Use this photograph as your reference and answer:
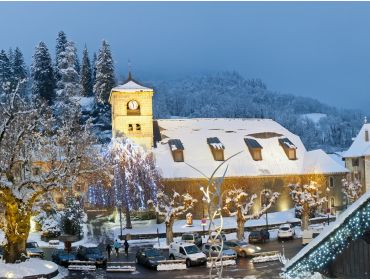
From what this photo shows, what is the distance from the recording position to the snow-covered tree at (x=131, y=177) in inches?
2162

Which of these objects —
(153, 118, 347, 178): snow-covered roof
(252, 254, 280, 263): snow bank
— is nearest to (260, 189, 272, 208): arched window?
(153, 118, 347, 178): snow-covered roof

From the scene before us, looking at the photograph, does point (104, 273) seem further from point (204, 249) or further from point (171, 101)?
point (171, 101)

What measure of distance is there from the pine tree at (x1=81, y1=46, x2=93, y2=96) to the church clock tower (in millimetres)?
43225

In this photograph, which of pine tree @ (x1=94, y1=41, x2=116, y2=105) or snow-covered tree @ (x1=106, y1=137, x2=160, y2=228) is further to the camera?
pine tree @ (x1=94, y1=41, x2=116, y2=105)

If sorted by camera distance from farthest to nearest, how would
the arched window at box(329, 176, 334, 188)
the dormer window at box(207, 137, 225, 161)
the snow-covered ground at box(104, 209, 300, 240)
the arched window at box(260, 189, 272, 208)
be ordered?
the arched window at box(329, 176, 334, 188) → the dormer window at box(207, 137, 225, 161) → the arched window at box(260, 189, 272, 208) → the snow-covered ground at box(104, 209, 300, 240)

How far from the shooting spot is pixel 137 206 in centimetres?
5512

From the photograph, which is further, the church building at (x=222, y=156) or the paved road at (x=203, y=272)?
the church building at (x=222, y=156)

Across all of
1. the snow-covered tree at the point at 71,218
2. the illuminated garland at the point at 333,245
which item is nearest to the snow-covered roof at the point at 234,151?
the snow-covered tree at the point at 71,218

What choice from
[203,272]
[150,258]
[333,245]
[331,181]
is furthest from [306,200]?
[333,245]

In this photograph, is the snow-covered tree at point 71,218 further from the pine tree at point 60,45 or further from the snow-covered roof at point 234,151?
the pine tree at point 60,45

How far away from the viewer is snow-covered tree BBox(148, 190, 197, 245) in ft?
155

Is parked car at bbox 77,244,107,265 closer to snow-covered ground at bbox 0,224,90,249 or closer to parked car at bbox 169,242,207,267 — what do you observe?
parked car at bbox 169,242,207,267

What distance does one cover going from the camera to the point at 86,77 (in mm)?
109750

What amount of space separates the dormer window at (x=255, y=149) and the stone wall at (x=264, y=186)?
2.96m
